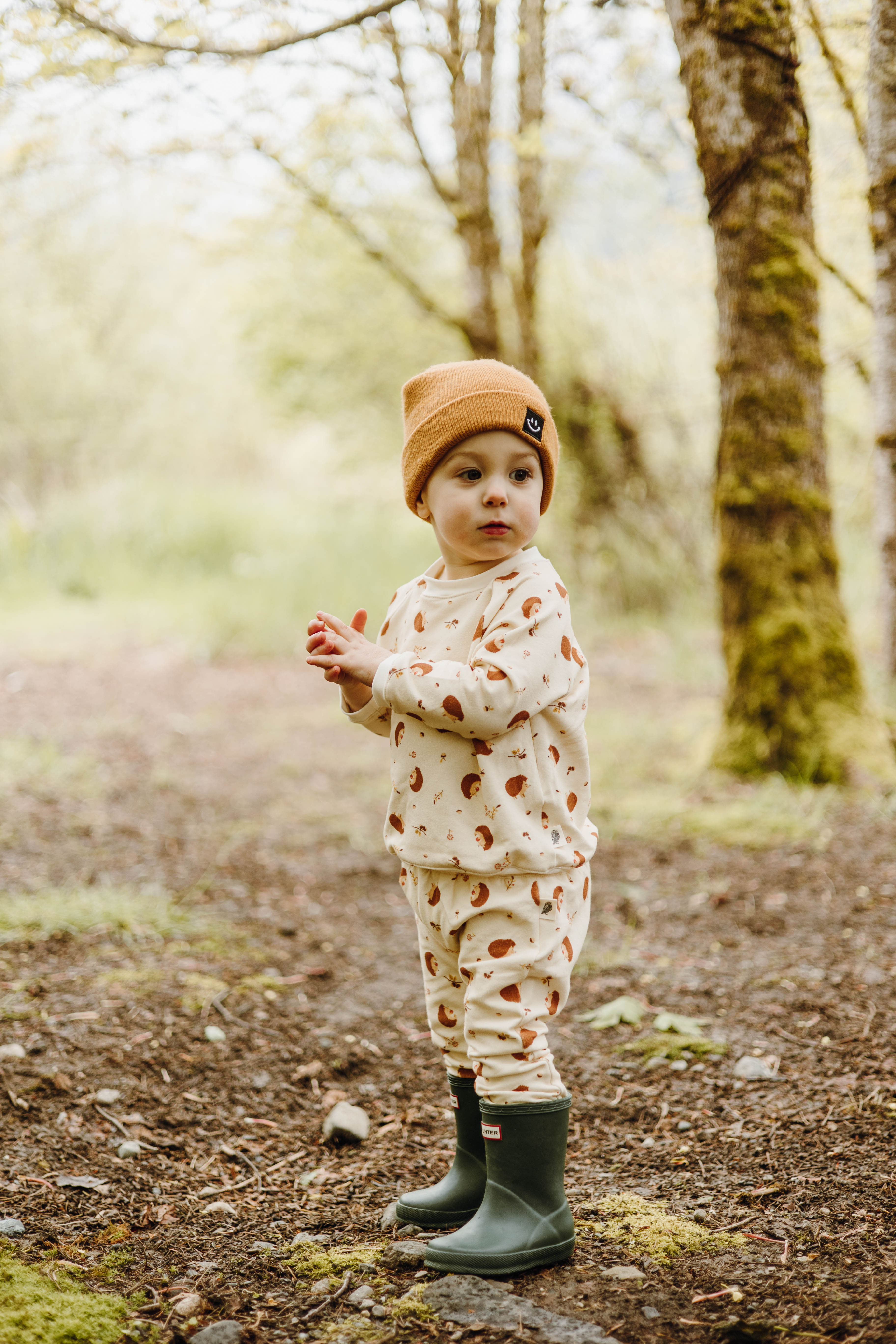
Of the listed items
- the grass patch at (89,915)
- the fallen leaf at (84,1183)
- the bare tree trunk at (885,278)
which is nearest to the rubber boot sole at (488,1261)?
the fallen leaf at (84,1183)

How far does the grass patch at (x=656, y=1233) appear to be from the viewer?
5.87 feet

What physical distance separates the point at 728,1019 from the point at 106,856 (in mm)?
2551

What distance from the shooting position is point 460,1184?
1.98 meters

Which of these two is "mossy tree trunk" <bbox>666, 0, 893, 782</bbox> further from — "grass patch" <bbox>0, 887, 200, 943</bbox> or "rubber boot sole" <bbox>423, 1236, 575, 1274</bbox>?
"rubber boot sole" <bbox>423, 1236, 575, 1274</bbox>

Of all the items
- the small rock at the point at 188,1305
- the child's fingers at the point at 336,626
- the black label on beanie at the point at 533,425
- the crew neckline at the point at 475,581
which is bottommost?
the small rock at the point at 188,1305

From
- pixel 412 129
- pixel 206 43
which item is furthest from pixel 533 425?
pixel 412 129

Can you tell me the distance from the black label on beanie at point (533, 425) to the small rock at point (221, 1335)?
149cm

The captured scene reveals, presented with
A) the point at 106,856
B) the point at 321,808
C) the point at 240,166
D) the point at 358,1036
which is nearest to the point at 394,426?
the point at 240,166

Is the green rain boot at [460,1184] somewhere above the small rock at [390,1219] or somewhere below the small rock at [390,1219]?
above

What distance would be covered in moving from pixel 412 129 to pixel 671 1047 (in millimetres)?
6329

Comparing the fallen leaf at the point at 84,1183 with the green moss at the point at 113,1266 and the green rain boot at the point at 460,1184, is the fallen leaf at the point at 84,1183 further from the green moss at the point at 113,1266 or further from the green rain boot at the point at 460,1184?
the green rain boot at the point at 460,1184

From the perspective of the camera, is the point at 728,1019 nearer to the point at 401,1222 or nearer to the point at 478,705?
the point at 401,1222

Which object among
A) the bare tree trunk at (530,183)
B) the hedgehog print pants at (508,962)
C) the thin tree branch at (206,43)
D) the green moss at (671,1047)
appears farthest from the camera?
the bare tree trunk at (530,183)

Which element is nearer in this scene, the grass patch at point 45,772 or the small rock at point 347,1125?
the small rock at point 347,1125
